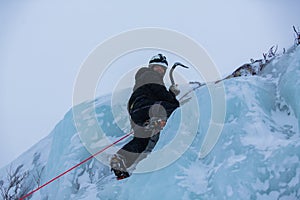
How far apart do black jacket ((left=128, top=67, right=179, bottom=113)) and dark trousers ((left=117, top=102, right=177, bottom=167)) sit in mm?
84

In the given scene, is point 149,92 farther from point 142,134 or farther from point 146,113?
point 142,134

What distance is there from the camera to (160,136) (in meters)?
4.42

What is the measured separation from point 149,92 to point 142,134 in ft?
2.13

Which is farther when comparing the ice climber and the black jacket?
the black jacket

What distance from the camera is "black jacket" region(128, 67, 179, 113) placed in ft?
16.2

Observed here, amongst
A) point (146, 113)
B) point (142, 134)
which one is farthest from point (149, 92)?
point (142, 134)

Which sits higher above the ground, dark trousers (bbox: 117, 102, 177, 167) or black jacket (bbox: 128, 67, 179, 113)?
black jacket (bbox: 128, 67, 179, 113)

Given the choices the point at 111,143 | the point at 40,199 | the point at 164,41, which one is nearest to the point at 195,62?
the point at 164,41

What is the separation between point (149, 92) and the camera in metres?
5.07

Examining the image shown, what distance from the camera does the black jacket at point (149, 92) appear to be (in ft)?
16.2

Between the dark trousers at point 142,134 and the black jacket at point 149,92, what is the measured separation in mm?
84

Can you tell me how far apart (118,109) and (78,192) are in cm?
164

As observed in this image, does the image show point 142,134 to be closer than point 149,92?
Yes

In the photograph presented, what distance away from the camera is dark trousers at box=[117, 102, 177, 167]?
4.46 metres
